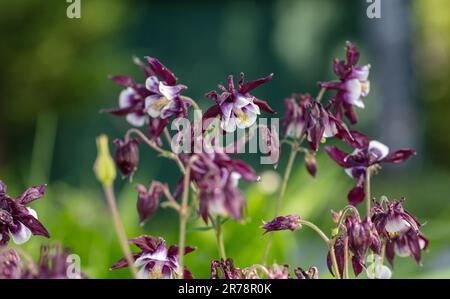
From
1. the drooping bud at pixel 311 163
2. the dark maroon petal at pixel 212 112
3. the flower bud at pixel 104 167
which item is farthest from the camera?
the drooping bud at pixel 311 163

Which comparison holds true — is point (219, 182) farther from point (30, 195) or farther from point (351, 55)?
point (351, 55)

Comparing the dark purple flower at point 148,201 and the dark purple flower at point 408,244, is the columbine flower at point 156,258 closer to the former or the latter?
the dark purple flower at point 148,201

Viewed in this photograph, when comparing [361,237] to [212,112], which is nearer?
[361,237]

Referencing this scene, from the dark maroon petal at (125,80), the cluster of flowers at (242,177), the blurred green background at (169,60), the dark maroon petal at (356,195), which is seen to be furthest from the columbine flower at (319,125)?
the blurred green background at (169,60)

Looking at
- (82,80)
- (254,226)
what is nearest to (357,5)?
(82,80)

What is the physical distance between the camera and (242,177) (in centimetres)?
92

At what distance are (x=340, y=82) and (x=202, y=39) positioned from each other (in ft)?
22.8

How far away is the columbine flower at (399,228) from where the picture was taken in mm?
1061

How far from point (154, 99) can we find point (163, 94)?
0.06m

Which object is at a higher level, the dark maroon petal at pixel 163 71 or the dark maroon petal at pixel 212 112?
the dark maroon petal at pixel 163 71

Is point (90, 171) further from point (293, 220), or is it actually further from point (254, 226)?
point (293, 220)

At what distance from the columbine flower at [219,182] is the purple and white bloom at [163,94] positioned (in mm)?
215

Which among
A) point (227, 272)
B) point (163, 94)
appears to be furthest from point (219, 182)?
point (163, 94)

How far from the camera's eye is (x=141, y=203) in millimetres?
1089
